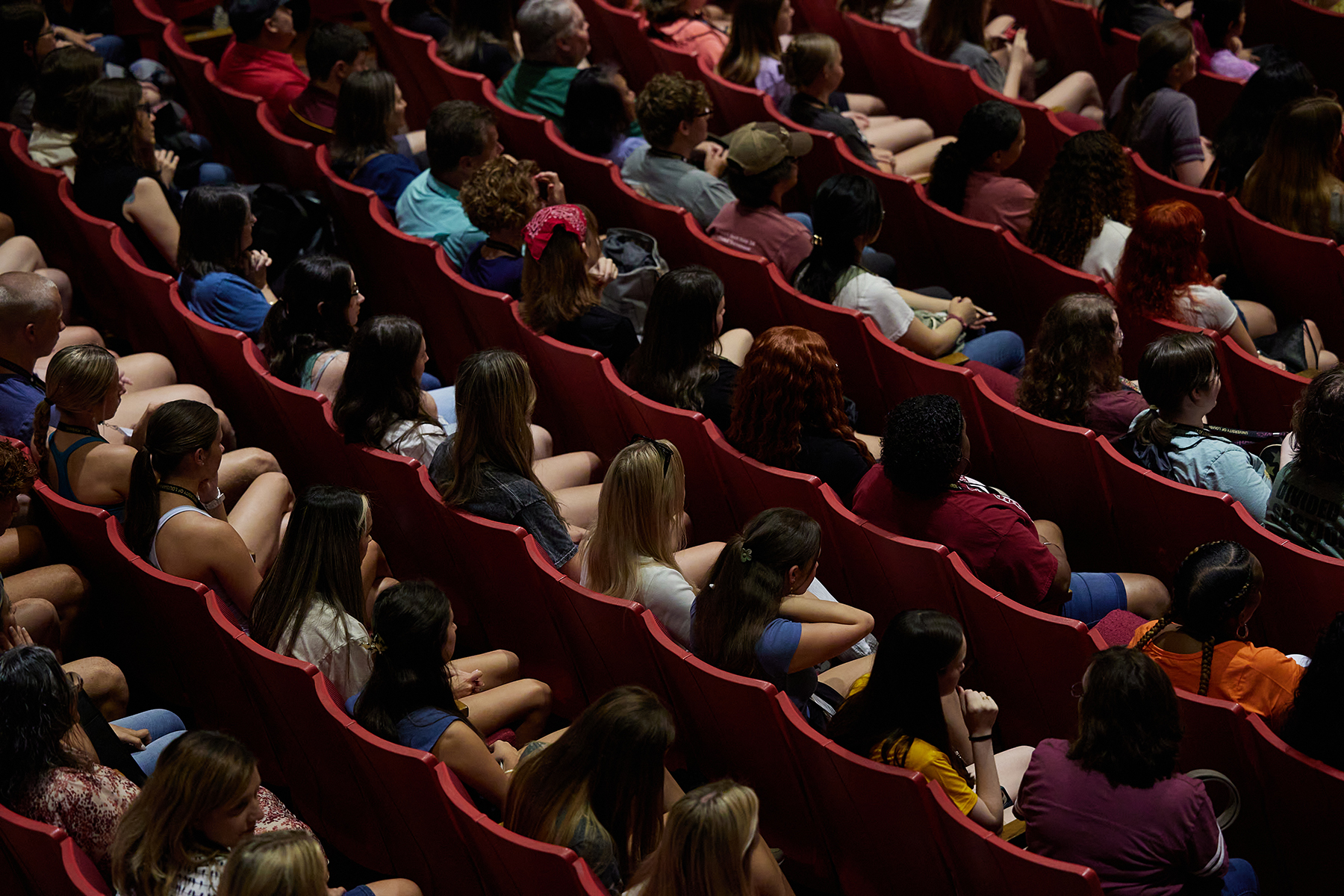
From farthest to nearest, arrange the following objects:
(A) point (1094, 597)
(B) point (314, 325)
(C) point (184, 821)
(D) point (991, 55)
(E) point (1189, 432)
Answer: (D) point (991, 55) → (B) point (314, 325) → (E) point (1189, 432) → (A) point (1094, 597) → (C) point (184, 821)

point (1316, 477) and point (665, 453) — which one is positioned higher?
point (1316, 477)

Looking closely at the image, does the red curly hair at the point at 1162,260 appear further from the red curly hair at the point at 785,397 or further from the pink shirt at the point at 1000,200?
the red curly hair at the point at 785,397

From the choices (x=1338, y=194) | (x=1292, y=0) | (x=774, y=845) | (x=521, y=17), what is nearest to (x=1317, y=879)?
(x=774, y=845)

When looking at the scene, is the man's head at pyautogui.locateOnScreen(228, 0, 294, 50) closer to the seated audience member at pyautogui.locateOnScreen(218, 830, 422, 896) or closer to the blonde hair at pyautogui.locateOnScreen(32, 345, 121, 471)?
the blonde hair at pyautogui.locateOnScreen(32, 345, 121, 471)

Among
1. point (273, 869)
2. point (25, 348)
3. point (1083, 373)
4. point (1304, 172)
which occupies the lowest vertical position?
point (25, 348)

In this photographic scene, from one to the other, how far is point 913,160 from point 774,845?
2.75 meters

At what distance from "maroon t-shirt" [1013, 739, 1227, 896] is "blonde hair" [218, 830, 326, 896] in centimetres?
101

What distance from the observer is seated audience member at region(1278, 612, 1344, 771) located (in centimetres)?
199

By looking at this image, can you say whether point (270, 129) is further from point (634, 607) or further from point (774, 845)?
point (774, 845)

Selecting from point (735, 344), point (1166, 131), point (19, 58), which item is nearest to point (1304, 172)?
point (1166, 131)

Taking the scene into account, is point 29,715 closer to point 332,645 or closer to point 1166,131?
point 332,645

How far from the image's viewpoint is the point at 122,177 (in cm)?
371

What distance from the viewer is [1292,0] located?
477 centimetres

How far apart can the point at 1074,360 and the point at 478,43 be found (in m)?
2.70
